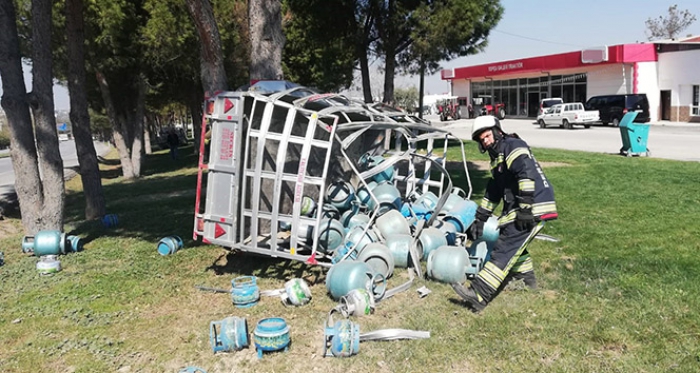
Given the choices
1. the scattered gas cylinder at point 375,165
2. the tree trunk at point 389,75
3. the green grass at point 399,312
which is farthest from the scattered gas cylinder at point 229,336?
the tree trunk at point 389,75

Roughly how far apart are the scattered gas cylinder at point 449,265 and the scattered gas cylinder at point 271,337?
213cm

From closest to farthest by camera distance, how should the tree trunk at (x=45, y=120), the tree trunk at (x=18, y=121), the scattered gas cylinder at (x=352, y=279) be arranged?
the scattered gas cylinder at (x=352, y=279) → the tree trunk at (x=18, y=121) → the tree trunk at (x=45, y=120)

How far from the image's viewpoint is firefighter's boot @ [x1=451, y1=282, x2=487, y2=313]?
17.5ft

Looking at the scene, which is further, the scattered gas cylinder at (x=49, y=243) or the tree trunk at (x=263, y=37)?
the tree trunk at (x=263, y=37)

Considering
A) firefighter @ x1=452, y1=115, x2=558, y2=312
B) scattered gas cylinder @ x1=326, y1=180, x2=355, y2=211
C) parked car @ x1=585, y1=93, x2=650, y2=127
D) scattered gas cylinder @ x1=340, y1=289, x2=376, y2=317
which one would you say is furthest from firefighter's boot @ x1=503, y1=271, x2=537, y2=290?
parked car @ x1=585, y1=93, x2=650, y2=127

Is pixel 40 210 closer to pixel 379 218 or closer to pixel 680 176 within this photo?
A: pixel 379 218

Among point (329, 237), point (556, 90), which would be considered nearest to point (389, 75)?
point (329, 237)

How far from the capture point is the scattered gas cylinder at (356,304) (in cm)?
530

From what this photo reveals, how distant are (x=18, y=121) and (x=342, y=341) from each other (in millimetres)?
6822

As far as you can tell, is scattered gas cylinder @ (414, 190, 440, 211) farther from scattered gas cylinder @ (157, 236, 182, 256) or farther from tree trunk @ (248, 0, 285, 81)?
scattered gas cylinder @ (157, 236, 182, 256)

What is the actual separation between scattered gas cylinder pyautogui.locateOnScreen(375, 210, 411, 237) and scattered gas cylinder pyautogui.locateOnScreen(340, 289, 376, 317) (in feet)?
5.30

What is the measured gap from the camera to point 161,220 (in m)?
10.6

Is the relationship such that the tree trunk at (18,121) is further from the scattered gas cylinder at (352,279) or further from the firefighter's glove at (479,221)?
the firefighter's glove at (479,221)

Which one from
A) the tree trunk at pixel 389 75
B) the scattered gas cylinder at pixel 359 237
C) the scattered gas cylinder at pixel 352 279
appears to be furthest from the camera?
the tree trunk at pixel 389 75
